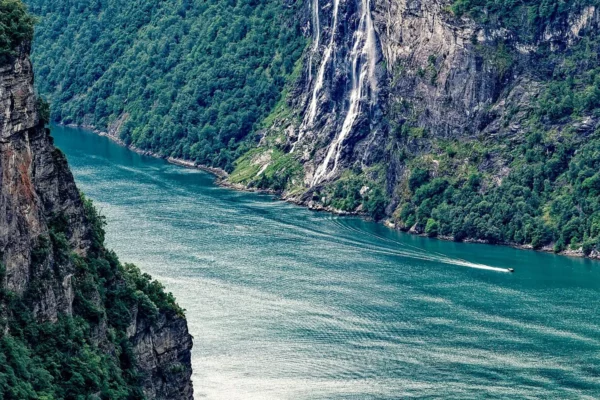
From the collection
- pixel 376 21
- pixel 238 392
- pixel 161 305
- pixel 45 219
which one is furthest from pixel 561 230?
pixel 45 219

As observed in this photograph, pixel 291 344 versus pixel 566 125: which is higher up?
pixel 566 125

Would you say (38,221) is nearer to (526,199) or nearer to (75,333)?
(75,333)

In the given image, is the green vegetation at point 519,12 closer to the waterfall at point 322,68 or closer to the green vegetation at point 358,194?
the waterfall at point 322,68

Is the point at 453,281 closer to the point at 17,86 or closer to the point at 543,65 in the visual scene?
the point at 543,65

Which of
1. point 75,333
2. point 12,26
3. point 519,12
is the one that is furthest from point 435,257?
point 12,26

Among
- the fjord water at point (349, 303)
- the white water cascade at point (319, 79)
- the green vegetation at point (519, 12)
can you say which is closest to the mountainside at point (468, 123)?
the green vegetation at point (519, 12)
